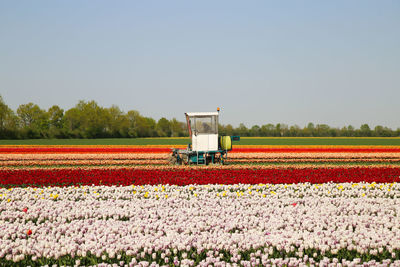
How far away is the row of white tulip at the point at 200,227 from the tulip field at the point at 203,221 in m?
0.02

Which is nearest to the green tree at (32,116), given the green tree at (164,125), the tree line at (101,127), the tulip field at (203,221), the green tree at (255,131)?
the tree line at (101,127)

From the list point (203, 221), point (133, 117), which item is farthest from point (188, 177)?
point (133, 117)

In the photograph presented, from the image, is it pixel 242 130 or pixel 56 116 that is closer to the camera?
pixel 242 130

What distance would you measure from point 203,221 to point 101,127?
281 feet

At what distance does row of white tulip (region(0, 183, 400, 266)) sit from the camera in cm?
583

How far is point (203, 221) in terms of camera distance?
25.0 feet

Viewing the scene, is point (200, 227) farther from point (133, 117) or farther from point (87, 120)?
point (133, 117)

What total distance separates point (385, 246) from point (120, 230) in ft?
16.1

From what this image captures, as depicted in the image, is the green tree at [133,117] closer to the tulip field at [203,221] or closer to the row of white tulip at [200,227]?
the tulip field at [203,221]

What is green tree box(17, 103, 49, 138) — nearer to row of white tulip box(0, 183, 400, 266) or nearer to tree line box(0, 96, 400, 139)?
tree line box(0, 96, 400, 139)

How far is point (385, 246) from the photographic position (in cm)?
616

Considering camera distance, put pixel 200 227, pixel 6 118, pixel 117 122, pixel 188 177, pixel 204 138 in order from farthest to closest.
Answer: pixel 117 122
pixel 6 118
pixel 204 138
pixel 188 177
pixel 200 227

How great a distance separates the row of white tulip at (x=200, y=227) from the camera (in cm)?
583

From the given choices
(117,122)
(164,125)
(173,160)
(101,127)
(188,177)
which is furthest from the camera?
(164,125)
